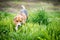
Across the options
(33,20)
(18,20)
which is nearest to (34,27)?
(33,20)

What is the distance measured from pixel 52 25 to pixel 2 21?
1.16m

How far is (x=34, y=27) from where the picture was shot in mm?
4188

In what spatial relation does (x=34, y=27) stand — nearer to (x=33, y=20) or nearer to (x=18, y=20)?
(x=33, y=20)

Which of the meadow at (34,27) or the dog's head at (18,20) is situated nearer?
the meadow at (34,27)

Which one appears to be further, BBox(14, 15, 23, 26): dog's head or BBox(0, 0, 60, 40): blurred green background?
BBox(14, 15, 23, 26): dog's head

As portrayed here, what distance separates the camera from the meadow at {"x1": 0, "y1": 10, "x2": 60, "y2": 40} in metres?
3.81

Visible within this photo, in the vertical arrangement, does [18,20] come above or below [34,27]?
above

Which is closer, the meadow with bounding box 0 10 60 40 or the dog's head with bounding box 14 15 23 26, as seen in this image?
the meadow with bounding box 0 10 60 40

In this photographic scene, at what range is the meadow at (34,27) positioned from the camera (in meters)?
3.81

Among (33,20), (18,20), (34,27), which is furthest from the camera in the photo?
(33,20)

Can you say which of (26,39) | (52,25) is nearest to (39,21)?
(52,25)

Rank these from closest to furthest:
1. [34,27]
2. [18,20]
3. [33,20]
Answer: [34,27], [18,20], [33,20]

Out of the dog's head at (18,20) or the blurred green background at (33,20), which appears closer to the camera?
the blurred green background at (33,20)

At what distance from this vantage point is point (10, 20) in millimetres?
4398
